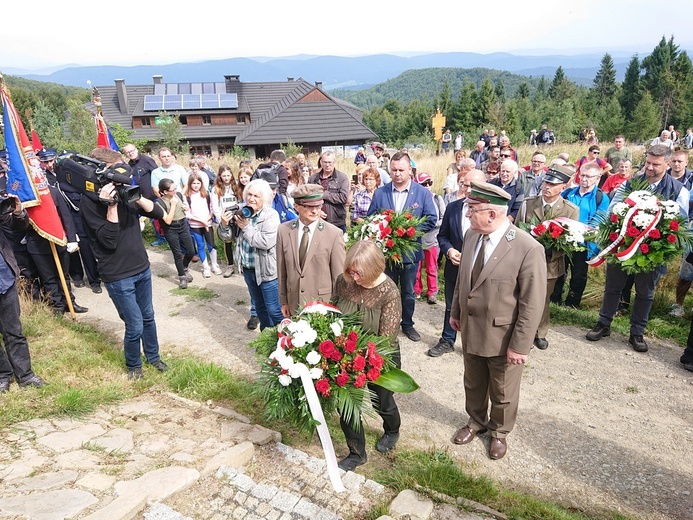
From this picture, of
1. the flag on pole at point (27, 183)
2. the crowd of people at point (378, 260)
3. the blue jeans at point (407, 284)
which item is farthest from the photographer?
the flag on pole at point (27, 183)

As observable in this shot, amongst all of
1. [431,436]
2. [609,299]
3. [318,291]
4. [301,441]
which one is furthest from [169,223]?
[609,299]

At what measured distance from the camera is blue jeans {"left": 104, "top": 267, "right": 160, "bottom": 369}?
464cm

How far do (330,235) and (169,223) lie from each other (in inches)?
161

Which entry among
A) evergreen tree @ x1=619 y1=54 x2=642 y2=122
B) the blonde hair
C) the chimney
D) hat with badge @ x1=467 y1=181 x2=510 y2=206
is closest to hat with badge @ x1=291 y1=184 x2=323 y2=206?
the blonde hair

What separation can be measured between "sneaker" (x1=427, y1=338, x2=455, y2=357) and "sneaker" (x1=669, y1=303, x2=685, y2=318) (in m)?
3.32

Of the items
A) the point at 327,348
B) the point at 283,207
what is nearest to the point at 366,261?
the point at 327,348

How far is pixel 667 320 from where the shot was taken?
6438 mm

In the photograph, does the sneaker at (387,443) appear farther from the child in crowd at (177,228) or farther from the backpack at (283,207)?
the child in crowd at (177,228)

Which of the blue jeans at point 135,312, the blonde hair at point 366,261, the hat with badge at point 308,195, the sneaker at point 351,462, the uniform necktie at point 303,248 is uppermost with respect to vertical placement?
the hat with badge at point 308,195

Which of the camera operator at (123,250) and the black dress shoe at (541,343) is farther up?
the camera operator at (123,250)

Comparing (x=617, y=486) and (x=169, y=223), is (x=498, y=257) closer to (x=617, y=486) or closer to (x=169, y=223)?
(x=617, y=486)

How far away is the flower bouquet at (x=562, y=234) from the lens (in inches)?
213

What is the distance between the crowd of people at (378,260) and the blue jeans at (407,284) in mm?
19

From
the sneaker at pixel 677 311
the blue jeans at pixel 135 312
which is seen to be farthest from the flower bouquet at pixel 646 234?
the blue jeans at pixel 135 312
